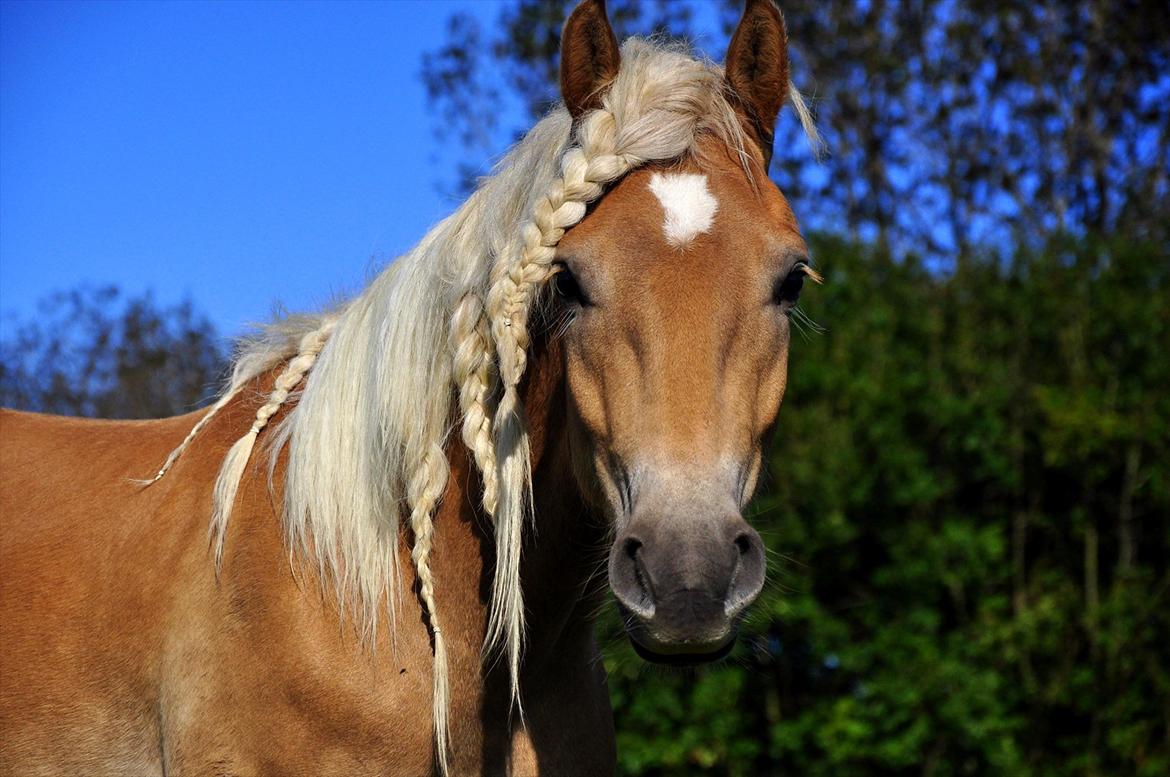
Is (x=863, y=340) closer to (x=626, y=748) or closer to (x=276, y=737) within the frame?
(x=626, y=748)

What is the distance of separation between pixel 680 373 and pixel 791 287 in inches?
16.2

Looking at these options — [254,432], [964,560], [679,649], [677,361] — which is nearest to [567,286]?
[677,361]

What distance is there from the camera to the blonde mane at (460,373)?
7.93 ft

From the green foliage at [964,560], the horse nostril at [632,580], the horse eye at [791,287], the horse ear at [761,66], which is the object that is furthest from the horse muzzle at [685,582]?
the green foliage at [964,560]

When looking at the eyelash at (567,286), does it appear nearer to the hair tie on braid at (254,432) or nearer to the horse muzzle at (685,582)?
the horse muzzle at (685,582)

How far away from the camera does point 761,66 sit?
2619 millimetres

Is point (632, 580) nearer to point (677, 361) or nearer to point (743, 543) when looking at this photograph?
point (743, 543)

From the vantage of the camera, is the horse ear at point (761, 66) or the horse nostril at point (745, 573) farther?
the horse ear at point (761, 66)

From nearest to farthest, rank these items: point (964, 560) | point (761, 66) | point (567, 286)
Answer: point (567, 286)
point (761, 66)
point (964, 560)

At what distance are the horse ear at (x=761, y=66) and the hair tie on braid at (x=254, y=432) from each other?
3.94 feet

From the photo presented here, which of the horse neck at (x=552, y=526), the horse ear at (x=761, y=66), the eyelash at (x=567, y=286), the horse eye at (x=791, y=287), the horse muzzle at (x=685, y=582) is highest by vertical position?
the horse ear at (x=761, y=66)

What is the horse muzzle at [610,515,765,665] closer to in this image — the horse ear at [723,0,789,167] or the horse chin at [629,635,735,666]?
the horse chin at [629,635,735,666]

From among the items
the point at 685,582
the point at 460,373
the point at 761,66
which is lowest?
the point at 685,582

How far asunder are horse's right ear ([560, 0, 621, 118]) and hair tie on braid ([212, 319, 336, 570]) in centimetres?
91
